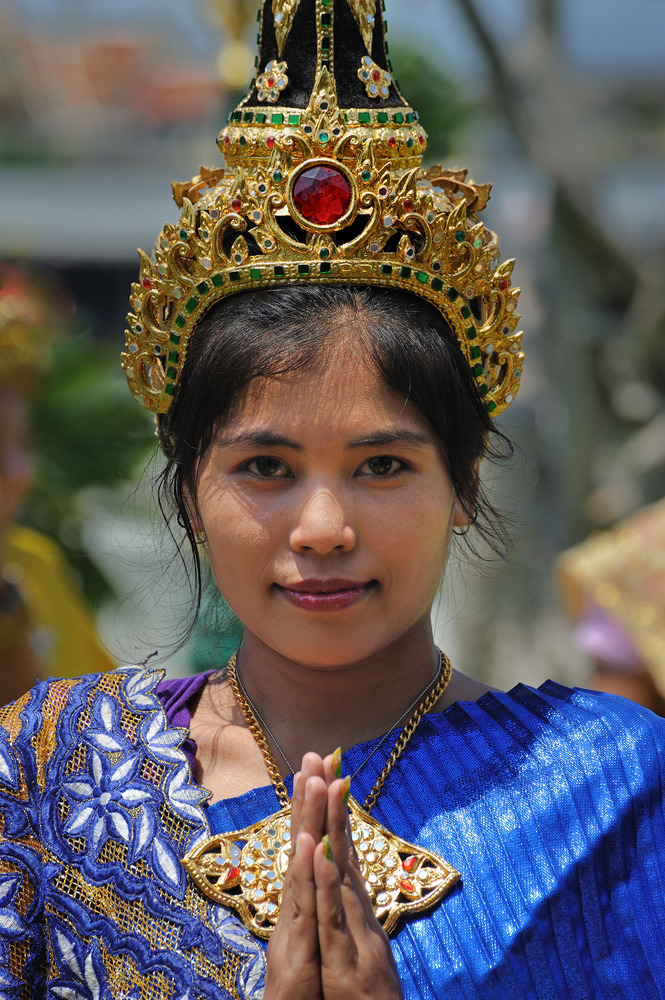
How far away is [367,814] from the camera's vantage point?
1.82 metres

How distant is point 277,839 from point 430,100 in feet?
14.9

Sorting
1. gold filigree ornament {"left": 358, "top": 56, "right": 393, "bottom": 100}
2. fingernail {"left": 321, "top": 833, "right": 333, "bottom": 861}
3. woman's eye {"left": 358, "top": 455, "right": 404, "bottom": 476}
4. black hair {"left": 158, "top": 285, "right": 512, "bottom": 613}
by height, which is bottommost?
fingernail {"left": 321, "top": 833, "right": 333, "bottom": 861}

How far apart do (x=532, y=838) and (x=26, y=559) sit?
2.98 meters

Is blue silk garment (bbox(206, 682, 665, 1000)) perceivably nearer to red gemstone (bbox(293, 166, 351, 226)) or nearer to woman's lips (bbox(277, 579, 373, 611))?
woman's lips (bbox(277, 579, 373, 611))

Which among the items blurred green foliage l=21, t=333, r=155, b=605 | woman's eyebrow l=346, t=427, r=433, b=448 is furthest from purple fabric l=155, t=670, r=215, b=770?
blurred green foliage l=21, t=333, r=155, b=605

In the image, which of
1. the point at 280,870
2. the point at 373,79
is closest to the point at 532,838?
the point at 280,870

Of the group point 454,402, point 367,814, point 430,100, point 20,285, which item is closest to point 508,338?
point 454,402

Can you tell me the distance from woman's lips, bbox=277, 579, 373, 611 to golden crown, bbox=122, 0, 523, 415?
1.26 ft

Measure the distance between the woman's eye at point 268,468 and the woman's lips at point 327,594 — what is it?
0.49ft

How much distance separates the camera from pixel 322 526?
1.70 m

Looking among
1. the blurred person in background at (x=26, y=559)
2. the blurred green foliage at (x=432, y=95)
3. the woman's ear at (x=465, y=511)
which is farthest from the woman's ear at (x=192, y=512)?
the blurred green foliage at (x=432, y=95)

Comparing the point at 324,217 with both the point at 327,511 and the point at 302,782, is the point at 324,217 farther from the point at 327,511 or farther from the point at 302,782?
the point at 302,782

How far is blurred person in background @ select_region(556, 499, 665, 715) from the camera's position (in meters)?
4.24

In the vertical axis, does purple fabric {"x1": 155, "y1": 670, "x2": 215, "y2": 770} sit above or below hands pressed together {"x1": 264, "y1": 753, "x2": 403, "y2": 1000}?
above
